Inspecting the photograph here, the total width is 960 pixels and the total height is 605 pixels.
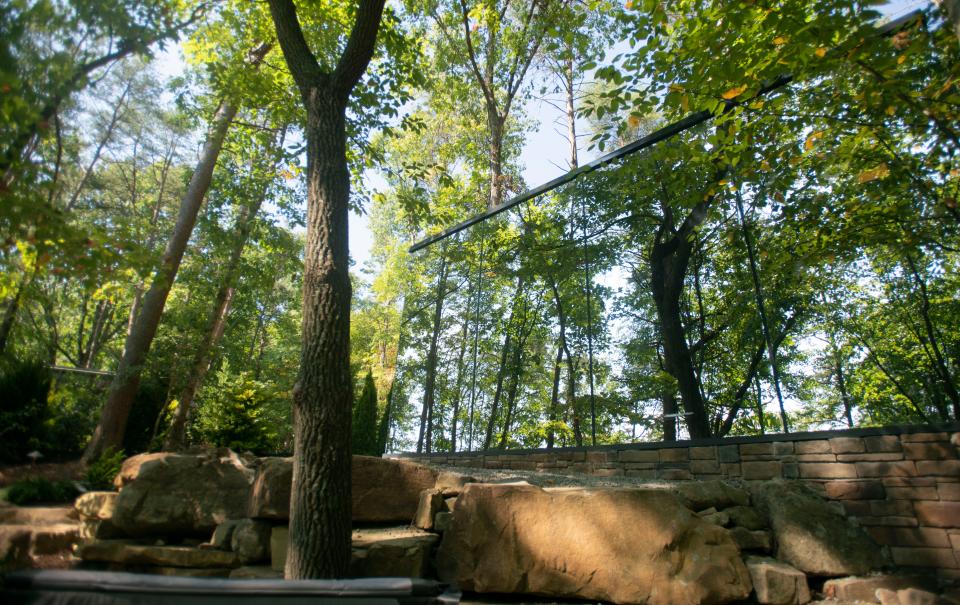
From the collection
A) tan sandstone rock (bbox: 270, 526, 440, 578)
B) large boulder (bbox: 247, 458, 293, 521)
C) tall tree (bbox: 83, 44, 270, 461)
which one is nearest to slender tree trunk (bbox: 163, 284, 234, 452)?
tall tree (bbox: 83, 44, 270, 461)

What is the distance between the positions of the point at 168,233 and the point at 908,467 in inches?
515

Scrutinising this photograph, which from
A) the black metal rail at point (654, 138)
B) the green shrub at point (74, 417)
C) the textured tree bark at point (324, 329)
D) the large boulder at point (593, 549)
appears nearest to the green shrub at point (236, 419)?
the green shrub at point (74, 417)

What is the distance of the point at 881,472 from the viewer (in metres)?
3.26

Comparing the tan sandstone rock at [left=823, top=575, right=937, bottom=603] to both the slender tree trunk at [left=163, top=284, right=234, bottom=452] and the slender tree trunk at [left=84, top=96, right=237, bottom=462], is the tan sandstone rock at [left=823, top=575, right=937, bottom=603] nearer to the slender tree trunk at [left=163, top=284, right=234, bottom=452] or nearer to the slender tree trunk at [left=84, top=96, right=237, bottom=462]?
the slender tree trunk at [left=84, top=96, right=237, bottom=462]

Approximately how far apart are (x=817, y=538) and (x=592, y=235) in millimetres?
3697

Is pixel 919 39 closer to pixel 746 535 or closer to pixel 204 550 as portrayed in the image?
pixel 746 535

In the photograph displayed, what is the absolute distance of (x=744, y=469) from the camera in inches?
155

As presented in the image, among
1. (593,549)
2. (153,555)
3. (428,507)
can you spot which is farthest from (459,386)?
(593,549)

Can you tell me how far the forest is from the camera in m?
2.45

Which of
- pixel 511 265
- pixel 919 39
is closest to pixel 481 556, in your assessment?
pixel 511 265

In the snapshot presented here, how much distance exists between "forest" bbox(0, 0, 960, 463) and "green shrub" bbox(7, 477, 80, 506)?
0.31 meters

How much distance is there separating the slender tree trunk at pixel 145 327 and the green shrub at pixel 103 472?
0.71 meters

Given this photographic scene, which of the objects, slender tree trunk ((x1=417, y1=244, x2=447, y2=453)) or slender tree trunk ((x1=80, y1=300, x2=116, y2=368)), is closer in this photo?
slender tree trunk ((x1=417, y1=244, x2=447, y2=453))

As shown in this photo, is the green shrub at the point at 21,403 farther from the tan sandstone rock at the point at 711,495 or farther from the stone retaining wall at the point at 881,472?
the stone retaining wall at the point at 881,472
